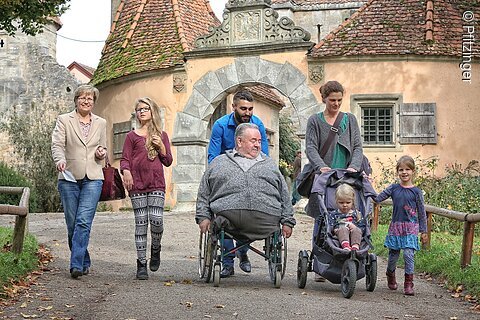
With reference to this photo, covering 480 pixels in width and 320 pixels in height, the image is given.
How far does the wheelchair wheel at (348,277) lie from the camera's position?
26.8 feet

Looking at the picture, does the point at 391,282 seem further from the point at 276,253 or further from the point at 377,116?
the point at 377,116

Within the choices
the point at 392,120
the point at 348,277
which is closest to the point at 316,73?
the point at 392,120

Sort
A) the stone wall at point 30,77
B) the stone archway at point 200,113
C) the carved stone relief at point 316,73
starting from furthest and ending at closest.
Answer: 1. the stone wall at point 30,77
2. the stone archway at point 200,113
3. the carved stone relief at point 316,73

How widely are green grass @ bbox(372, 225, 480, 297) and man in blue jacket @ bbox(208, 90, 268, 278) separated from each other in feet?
7.39

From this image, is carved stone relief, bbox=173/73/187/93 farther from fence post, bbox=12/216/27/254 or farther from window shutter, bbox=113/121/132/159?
fence post, bbox=12/216/27/254

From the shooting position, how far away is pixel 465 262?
33.0ft

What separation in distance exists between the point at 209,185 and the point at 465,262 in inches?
127

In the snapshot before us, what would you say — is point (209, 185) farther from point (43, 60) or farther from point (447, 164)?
point (43, 60)

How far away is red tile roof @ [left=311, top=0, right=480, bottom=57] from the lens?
811 inches

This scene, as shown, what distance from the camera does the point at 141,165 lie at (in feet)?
30.7

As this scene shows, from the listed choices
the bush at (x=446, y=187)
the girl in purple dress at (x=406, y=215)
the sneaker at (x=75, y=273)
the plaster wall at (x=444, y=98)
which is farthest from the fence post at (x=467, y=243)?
the plaster wall at (x=444, y=98)

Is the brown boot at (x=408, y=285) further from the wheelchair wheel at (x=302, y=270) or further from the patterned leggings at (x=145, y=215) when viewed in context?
the patterned leggings at (x=145, y=215)

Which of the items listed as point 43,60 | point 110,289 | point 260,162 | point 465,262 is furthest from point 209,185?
point 43,60

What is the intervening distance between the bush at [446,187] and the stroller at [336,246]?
26.2ft
